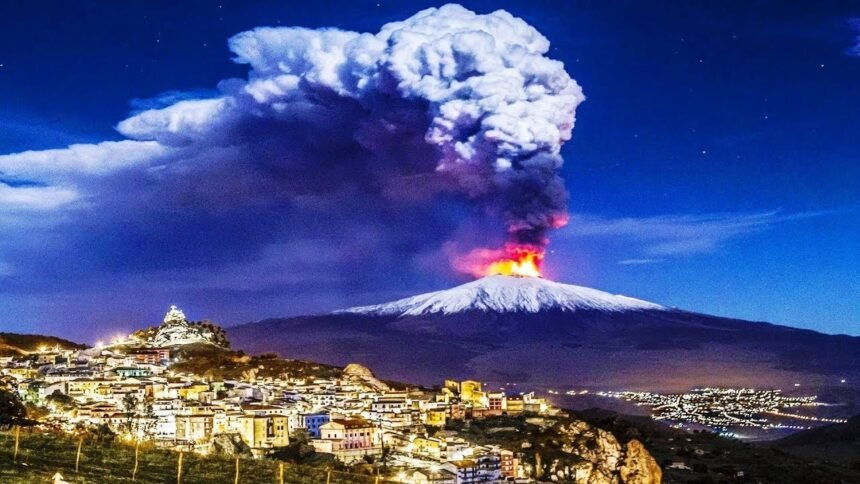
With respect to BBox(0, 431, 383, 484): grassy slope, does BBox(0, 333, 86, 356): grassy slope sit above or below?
above

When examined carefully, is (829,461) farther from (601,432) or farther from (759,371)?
(759,371)

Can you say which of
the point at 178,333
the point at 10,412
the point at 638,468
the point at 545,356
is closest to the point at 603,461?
the point at 638,468

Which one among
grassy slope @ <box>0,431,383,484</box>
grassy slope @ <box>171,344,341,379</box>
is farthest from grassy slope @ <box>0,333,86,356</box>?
grassy slope @ <box>0,431,383,484</box>

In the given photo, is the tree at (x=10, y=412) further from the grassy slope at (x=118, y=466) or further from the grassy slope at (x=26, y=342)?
the grassy slope at (x=26, y=342)

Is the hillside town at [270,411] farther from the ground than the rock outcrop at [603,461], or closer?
farther from the ground

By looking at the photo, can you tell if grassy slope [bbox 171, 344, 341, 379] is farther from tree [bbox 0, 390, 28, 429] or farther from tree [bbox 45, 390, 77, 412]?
tree [bbox 0, 390, 28, 429]

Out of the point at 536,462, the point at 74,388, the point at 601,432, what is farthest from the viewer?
the point at 74,388

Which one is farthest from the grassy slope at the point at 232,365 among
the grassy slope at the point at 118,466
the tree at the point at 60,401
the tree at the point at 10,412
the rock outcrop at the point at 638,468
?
the grassy slope at the point at 118,466

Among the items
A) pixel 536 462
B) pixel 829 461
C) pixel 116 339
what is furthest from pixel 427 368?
pixel 536 462
